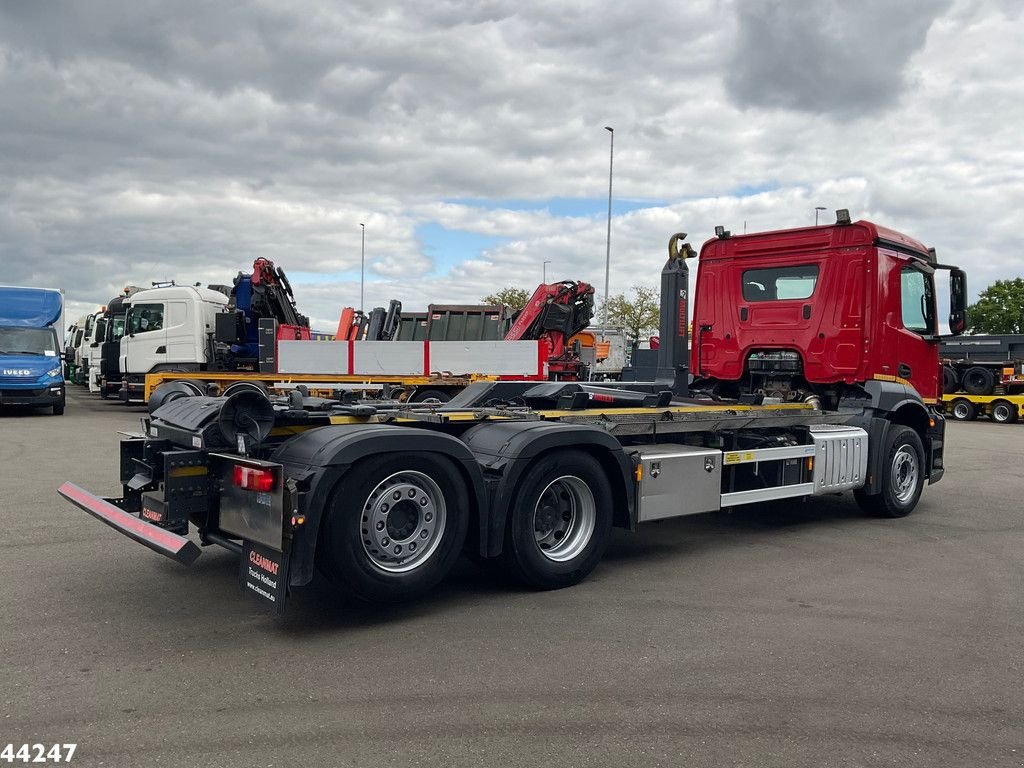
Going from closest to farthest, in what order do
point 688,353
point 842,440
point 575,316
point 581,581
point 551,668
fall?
point 551,668 < point 581,581 < point 842,440 < point 688,353 < point 575,316

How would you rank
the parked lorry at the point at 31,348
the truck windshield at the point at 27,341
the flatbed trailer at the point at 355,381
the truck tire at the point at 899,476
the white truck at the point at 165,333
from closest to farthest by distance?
the truck tire at the point at 899,476
the flatbed trailer at the point at 355,381
the parked lorry at the point at 31,348
the white truck at the point at 165,333
the truck windshield at the point at 27,341

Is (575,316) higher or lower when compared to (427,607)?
higher

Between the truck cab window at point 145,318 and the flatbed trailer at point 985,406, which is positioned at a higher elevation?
the truck cab window at point 145,318

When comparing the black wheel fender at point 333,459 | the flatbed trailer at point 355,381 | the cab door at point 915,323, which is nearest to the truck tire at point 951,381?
the flatbed trailer at point 355,381

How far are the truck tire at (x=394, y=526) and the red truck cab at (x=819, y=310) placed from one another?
501cm

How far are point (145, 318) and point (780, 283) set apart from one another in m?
16.2

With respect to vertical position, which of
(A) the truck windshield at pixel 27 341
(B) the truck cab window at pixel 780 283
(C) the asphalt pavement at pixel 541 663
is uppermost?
(B) the truck cab window at pixel 780 283

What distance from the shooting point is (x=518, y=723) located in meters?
3.71

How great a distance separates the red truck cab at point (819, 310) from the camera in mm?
8531


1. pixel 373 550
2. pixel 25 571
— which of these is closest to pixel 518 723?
pixel 373 550

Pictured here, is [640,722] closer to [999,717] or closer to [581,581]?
[999,717]

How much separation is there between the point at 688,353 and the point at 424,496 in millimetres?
5401

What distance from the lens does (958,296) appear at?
9148mm

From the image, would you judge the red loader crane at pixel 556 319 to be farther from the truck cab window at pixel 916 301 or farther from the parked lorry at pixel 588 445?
the truck cab window at pixel 916 301
